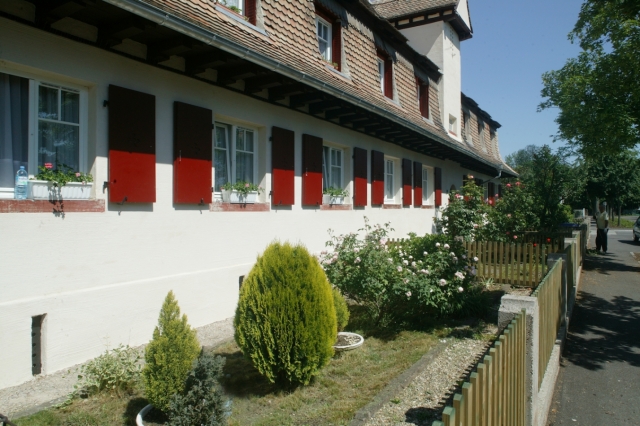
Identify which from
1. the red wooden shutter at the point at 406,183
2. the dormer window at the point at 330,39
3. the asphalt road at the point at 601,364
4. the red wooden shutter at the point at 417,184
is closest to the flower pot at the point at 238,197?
the dormer window at the point at 330,39

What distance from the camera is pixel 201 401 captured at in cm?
317

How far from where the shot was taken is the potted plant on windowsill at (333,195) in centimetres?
984

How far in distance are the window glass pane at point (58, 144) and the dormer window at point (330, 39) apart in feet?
20.4

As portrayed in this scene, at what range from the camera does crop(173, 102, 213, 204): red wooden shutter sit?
20.4ft

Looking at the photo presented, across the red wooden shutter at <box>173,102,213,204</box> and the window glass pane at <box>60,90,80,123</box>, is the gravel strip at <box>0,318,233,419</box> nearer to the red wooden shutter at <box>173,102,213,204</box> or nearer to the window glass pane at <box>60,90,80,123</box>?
the red wooden shutter at <box>173,102,213,204</box>

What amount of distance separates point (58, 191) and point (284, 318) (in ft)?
9.28

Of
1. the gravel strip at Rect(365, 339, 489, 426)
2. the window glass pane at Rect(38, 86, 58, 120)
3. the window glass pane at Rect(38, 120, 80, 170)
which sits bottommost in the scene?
the gravel strip at Rect(365, 339, 489, 426)

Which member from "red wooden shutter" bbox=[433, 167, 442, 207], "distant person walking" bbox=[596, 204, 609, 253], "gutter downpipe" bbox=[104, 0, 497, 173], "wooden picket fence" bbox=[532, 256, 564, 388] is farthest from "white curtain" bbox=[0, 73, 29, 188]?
"distant person walking" bbox=[596, 204, 609, 253]

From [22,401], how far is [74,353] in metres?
0.84

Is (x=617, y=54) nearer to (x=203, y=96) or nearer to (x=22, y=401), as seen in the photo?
(x=203, y=96)

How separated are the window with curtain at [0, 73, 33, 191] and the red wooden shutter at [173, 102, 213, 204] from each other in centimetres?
181

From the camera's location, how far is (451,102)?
18.2 metres

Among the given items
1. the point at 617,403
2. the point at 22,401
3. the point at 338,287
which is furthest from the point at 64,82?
the point at 617,403

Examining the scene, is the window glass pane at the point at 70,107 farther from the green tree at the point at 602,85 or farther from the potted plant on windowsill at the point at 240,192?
the green tree at the point at 602,85
